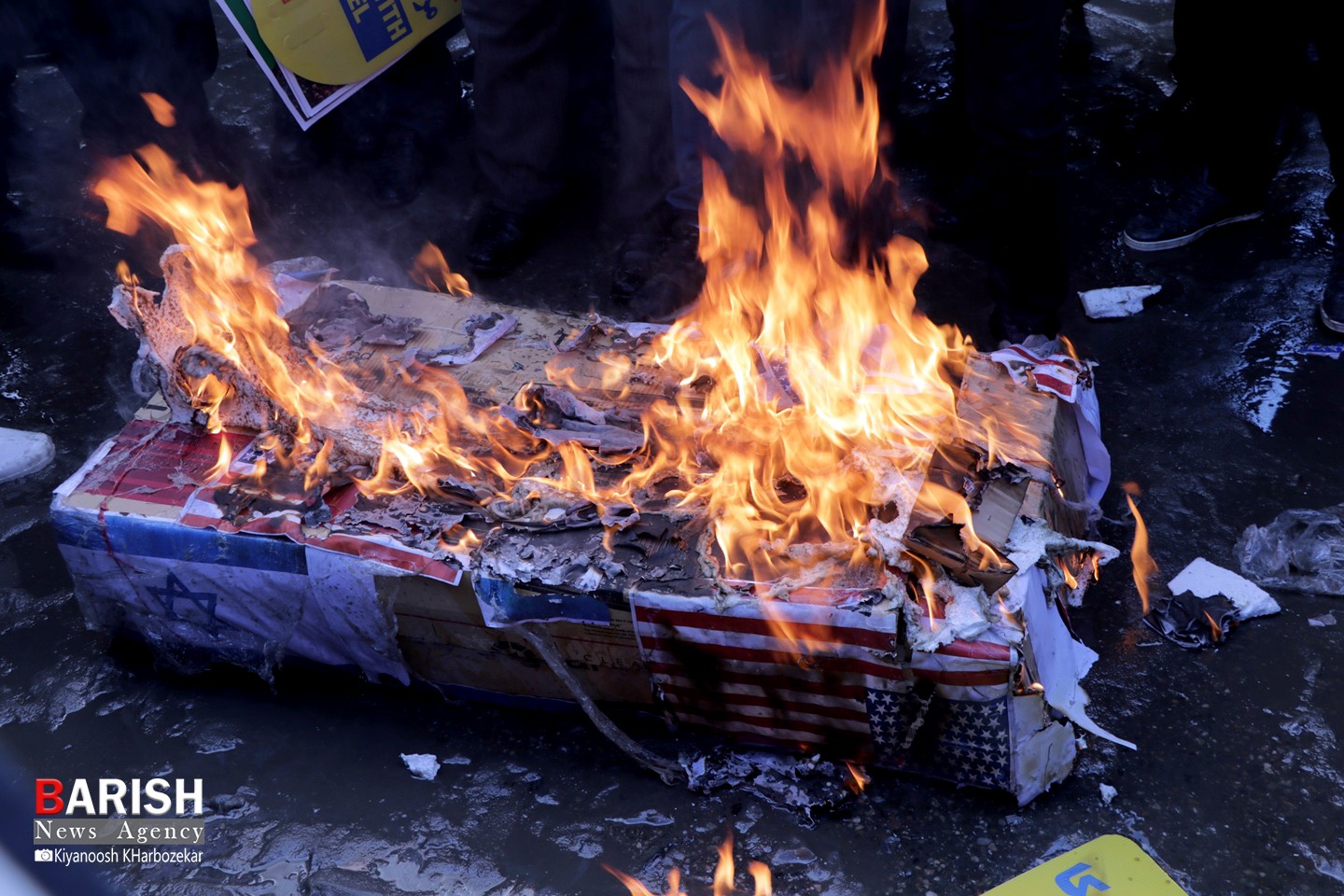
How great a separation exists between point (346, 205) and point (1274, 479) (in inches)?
149

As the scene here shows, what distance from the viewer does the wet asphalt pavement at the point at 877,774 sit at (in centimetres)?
A: 231

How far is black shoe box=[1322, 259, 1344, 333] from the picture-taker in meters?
3.59

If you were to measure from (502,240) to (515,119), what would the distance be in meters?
0.47

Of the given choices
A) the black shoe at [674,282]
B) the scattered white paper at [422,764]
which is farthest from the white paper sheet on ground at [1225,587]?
the scattered white paper at [422,764]

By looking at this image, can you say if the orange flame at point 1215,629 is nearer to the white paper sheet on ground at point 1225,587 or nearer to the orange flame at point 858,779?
the white paper sheet on ground at point 1225,587

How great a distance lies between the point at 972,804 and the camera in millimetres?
2383

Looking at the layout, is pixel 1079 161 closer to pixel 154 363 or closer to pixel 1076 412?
pixel 1076 412

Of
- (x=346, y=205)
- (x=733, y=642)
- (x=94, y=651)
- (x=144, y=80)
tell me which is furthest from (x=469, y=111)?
(x=733, y=642)

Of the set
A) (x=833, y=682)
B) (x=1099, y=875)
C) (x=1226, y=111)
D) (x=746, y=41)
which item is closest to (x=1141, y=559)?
(x=1099, y=875)

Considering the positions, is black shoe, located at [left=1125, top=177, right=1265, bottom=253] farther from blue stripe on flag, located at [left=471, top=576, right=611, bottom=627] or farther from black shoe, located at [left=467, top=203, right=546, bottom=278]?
blue stripe on flag, located at [left=471, top=576, right=611, bottom=627]

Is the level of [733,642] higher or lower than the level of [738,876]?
higher

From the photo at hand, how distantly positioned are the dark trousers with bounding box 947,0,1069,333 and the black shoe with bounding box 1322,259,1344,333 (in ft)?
3.18

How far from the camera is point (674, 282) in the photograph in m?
3.89

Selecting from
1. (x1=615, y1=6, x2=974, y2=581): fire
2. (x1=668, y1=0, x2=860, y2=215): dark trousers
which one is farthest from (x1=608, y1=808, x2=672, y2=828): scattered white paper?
(x1=668, y1=0, x2=860, y2=215): dark trousers
